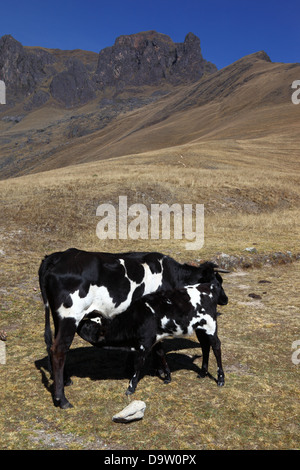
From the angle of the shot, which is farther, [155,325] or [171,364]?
[171,364]

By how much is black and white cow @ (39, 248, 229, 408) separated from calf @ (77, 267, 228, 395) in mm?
323

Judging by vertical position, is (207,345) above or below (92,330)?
below

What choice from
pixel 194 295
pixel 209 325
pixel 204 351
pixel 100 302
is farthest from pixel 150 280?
pixel 204 351

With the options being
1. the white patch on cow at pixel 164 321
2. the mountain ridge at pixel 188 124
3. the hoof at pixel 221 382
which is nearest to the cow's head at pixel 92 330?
the white patch on cow at pixel 164 321

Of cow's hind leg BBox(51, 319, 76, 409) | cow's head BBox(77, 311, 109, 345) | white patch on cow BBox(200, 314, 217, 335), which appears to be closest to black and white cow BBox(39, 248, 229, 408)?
cow's hind leg BBox(51, 319, 76, 409)

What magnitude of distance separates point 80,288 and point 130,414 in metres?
2.35

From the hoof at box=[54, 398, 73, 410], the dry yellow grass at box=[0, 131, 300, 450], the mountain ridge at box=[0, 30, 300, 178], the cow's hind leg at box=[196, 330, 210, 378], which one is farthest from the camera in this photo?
the mountain ridge at box=[0, 30, 300, 178]

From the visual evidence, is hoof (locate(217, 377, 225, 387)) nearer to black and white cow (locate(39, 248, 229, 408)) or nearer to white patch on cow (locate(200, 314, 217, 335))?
white patch on cow (locate(200, 314, 217, 335))

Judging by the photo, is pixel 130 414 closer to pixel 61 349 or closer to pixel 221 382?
pixel 61 349

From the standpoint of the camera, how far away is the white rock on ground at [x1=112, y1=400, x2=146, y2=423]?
5.66 m

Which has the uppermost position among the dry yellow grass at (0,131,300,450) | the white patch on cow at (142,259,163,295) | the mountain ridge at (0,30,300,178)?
the mountain ridge at (0,30,300,178)

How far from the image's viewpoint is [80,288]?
6680 mm

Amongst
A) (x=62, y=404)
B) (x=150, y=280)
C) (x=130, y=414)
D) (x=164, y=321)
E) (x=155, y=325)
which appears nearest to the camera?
(x=130, y=414)

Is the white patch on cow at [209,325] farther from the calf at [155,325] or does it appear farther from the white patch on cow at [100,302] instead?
the white patch on cow at [100,302]
